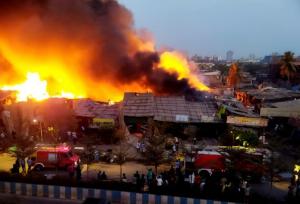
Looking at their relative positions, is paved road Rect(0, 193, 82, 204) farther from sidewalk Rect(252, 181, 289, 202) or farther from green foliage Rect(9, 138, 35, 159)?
sidewalk Rect(252, 181, 289, 202)

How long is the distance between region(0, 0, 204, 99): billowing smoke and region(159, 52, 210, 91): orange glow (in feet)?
3.91

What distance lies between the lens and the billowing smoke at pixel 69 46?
121 feet

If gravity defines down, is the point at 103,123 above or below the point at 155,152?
above

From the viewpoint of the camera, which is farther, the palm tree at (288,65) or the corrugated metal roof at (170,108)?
the palm tree at (288,65)

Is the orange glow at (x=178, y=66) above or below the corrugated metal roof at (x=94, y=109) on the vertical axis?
above

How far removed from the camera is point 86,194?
14.6 metres

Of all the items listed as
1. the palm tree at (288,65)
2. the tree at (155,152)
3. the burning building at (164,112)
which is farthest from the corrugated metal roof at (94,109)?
the palm tree at (288,65)

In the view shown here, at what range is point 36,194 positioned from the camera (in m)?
15.1

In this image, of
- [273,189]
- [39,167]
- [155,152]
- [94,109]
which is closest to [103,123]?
[94,109]

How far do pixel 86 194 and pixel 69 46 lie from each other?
25639 millimetres

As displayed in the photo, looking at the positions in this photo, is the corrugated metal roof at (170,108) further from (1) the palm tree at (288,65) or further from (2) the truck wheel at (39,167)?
(1) the palm tree at (288,65)

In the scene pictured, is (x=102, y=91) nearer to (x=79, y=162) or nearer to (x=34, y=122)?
(x=34, y=122)

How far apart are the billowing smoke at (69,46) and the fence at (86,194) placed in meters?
21.1

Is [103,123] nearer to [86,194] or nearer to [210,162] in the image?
[210,162]
